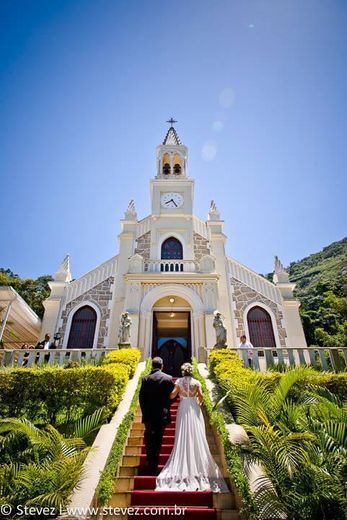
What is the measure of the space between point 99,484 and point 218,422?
8.14ft

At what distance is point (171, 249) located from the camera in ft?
57.3

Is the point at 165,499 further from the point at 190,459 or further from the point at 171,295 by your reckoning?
the point at 171,295

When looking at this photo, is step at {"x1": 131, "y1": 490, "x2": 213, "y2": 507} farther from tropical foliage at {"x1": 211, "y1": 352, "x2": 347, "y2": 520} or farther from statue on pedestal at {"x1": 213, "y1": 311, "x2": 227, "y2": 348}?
statue on pedestal at {"x1": 213, "y1": 311, "x2": 227, "y2": 348}

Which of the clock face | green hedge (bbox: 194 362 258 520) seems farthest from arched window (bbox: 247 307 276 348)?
green hedge (bbox: 194 362 258 520)

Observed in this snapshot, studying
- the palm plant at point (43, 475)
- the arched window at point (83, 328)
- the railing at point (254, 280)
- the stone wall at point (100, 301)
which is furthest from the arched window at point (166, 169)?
the palm plant at point (43, 475)

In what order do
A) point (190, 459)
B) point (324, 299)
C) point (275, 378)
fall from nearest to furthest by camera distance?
point (190, 459) < point (275, 378) < point (324, 299)

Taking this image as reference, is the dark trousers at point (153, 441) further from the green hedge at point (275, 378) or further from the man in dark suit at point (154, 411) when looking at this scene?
the green hedge at point (275, 378)

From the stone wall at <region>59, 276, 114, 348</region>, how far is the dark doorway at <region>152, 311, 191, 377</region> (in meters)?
3.05

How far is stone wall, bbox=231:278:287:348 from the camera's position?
14773 mm

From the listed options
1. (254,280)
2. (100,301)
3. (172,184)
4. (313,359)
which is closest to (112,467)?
(313,359)

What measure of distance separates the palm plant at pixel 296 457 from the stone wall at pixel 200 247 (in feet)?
39.4

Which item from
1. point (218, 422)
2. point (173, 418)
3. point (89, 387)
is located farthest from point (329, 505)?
point (89, 387)

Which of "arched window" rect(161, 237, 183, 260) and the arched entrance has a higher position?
"arched window" rect(161, 237, 183, 260)

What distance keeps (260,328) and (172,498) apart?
11.7m
